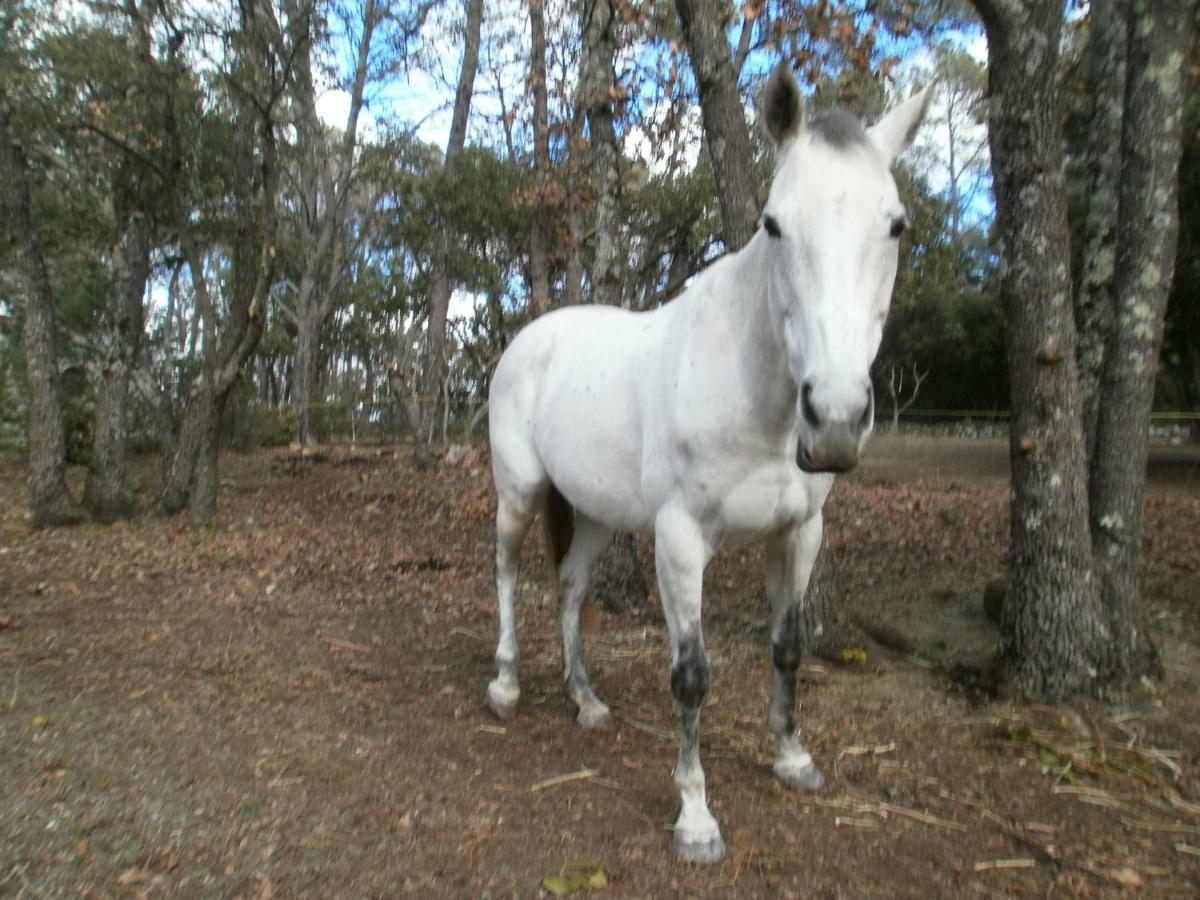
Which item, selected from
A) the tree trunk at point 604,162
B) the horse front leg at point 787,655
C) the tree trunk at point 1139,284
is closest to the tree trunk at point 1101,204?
the tree trunk at point 1139,284

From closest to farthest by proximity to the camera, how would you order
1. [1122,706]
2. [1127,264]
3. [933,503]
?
[1122,706]
[1127,264]
[933,503]

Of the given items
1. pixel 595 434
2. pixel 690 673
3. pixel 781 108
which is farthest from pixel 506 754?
pixel 781 108

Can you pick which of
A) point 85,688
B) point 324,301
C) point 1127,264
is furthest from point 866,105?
point 324,301

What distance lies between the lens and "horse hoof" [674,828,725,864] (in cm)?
266

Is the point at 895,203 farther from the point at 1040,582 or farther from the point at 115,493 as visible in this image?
the point at 115,493

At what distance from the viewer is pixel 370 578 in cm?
670

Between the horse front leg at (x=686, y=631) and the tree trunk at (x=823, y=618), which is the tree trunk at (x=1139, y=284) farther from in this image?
the horse front leg at (x=686, y=631)

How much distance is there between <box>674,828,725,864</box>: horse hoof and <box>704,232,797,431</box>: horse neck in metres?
1.29

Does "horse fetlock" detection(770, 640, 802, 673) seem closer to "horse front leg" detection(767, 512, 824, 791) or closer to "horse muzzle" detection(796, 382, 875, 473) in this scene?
"horse front leg" detection(767, 512, 824, 791)

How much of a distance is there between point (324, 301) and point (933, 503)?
51.4 feet

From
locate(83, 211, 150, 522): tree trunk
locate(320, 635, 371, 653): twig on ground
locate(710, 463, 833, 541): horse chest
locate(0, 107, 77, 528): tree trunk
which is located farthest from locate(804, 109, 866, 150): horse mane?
locate(83, 211, 150, 522): tree trunk

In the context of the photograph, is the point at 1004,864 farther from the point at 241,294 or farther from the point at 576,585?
the point at 241,294

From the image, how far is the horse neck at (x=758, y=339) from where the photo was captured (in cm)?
274

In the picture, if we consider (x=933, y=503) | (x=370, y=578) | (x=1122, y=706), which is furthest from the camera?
(x=933, y=503)
